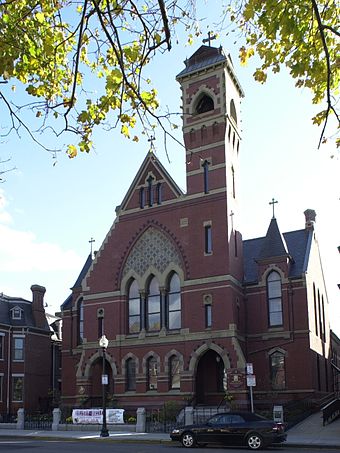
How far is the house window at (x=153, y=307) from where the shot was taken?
39.7 metres

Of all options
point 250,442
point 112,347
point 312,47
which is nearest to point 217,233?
point 112,347

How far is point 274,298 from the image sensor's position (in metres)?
38.7

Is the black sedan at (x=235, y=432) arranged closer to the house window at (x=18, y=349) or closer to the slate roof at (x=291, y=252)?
the slate roof at (x=291, y=252)

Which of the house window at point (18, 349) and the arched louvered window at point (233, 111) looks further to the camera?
the house window at point (18, 349)

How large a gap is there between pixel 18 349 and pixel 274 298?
24.3 meters

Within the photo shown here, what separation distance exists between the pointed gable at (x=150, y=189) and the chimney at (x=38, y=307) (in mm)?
16705

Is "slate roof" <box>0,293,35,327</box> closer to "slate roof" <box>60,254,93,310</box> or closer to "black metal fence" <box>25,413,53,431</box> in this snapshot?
"slate roof" <box>60,254,93,310</box>

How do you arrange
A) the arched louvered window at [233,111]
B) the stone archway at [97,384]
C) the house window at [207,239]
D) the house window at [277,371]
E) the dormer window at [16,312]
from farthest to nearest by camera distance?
the dormer window at [16,312]
the arched louvered window at [233,111]
the stone archway at [97,384]
the house window at [207,239]
the house window at [277,371]

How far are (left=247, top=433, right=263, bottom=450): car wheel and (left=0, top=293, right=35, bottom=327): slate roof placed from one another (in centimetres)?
3374

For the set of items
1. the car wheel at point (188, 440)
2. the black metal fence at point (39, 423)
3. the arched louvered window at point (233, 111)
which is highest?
the arched louvered window at point (233, 111)

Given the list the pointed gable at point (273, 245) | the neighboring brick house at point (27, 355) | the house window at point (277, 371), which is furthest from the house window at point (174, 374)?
the neighboring brick house at point (27, 355)

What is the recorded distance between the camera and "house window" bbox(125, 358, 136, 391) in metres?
39.6

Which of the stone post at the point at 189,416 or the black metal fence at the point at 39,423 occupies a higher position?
the stone post at the point at 189,416

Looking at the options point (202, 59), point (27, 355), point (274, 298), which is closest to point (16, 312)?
point (27, 355)
